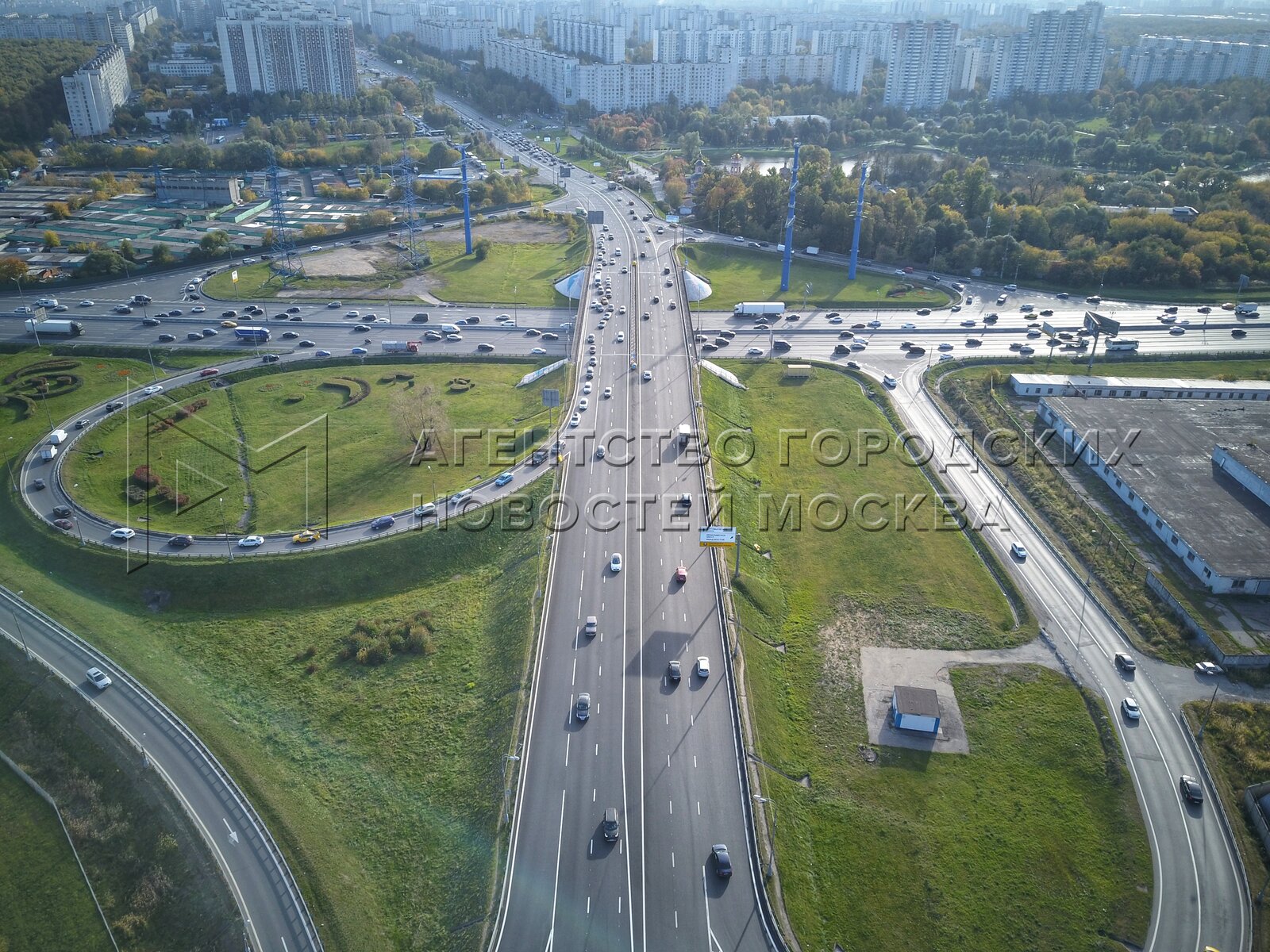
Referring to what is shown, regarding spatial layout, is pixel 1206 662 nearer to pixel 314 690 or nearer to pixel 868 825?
pixel 868 825

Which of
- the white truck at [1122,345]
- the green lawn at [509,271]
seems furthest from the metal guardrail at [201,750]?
the white truck at [1122,345]

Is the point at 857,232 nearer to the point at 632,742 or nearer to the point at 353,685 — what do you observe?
the point at 632,742

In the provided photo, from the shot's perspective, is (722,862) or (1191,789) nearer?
(722,862)

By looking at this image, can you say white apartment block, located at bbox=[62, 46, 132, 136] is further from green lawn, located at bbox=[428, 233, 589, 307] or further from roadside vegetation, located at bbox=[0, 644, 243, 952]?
roadside vegetation, located at bbox=[0, 644, 243, 952]

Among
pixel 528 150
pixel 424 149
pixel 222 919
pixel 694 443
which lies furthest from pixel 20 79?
pixel 222 919

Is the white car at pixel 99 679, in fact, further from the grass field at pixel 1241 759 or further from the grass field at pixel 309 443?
the grass field at pixel 1241 759

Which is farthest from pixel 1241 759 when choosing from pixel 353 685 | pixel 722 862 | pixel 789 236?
pixel 789 236
